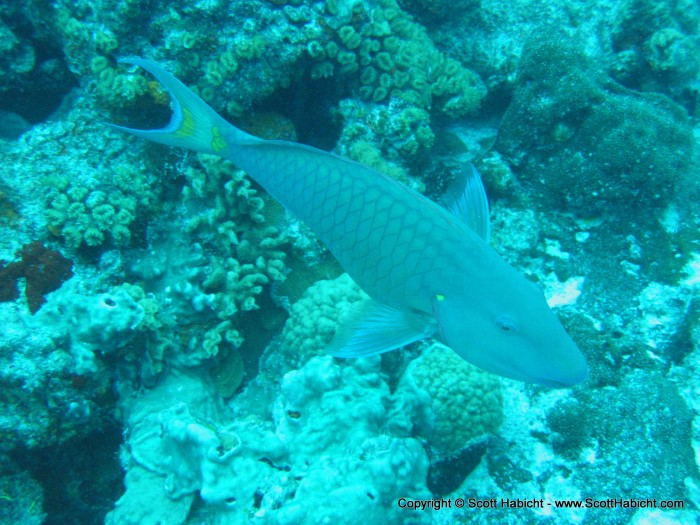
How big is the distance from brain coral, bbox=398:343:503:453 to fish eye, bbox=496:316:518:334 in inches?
56.5

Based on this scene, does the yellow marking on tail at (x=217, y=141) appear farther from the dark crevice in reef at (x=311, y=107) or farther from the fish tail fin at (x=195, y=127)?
the dark crevice in reef at (x=311, y=107)

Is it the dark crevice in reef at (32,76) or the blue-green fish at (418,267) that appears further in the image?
the dark crevice in reef at (32,76)

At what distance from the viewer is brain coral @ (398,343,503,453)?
10.5 ft

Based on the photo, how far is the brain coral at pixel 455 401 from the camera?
321cm

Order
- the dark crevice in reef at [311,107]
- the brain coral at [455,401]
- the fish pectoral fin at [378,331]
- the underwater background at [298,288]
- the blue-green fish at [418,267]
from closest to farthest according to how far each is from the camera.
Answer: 1. the blue-green fish at [418,267]
2. the fish pectoral fin at [378,331]
3. the underwater background at [298,288]
4. the brain coral at [455,401]
5. the dark crevice in reef at [311,107]

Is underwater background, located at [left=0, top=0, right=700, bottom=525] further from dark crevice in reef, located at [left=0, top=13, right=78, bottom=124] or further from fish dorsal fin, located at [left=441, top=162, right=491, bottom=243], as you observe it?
fish dorsal fin, located at [left=441, top=162, right=491, bottom=243]

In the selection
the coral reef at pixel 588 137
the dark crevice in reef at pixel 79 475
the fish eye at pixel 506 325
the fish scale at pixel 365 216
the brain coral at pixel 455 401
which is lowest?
the dark crevice in reef at pixel 79 475

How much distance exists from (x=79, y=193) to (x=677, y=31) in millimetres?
7571

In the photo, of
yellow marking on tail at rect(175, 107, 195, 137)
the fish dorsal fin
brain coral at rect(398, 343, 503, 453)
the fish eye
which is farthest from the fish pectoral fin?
yellow marking on tail at rect(175, 107, 195, 137)

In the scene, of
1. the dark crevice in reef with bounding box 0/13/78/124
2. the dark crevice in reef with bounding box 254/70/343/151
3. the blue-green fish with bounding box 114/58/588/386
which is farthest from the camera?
the dark crevice in reef with bounding box 254/70/343/151

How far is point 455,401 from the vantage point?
3.23 metres

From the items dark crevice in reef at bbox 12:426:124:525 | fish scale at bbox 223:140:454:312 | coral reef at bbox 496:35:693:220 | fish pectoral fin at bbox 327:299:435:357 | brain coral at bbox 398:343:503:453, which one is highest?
coral reef at bbox 496:35:693:220

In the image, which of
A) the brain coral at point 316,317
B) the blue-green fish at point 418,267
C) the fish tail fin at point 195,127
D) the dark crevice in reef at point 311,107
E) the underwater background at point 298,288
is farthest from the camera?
the dark crevice in reef at point 311,107

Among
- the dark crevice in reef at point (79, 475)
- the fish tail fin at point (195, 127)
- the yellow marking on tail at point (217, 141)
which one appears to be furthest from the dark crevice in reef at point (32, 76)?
the dark crevice in reef at point (79, 475)
